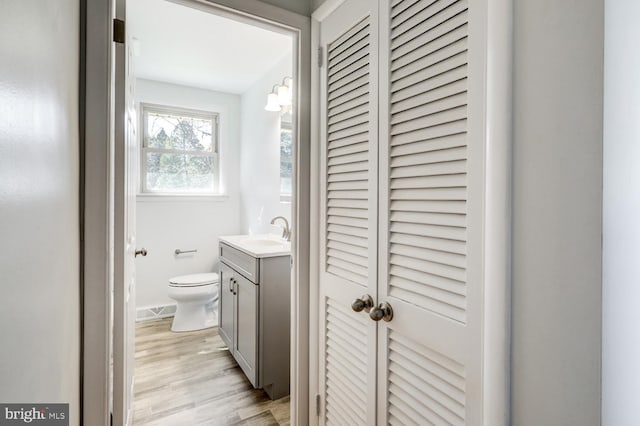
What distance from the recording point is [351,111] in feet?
4.19

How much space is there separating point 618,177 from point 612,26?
0.29 m

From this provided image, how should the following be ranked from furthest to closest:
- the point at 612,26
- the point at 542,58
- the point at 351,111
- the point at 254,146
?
the point at 254,146 → the point at 351,111 → the point at 542,58 → the point at 612,26

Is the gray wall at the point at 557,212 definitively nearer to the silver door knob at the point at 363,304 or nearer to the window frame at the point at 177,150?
the silver door knob at the point at 363,304

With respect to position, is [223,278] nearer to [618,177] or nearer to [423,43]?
[423,43]

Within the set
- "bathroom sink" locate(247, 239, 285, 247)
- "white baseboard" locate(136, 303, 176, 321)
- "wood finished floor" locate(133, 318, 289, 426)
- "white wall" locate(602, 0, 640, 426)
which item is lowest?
"wood finished floor" locate(133, 318, 289, 426)

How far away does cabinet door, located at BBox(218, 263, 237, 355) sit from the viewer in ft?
7.93

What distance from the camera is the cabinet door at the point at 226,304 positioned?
2.42m

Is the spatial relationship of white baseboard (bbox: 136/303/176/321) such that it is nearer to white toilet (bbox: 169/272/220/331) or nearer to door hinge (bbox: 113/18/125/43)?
white toilet (bbox: 169/272/220/331)

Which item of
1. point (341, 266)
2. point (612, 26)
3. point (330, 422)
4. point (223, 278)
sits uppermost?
point (612, 26)

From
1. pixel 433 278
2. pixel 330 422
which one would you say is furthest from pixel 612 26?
pixel 330 422

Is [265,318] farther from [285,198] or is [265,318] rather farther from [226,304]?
[285,198]

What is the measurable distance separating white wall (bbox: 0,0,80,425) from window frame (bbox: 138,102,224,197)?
8.79 feet

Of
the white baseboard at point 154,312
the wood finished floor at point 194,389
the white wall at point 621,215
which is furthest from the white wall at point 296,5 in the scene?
the white baseboard at point 154,312

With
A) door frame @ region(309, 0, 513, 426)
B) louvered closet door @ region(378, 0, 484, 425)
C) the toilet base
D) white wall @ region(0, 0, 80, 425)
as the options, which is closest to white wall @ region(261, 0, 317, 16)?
louvered closet door @ region(378, 0, 484, 425)
